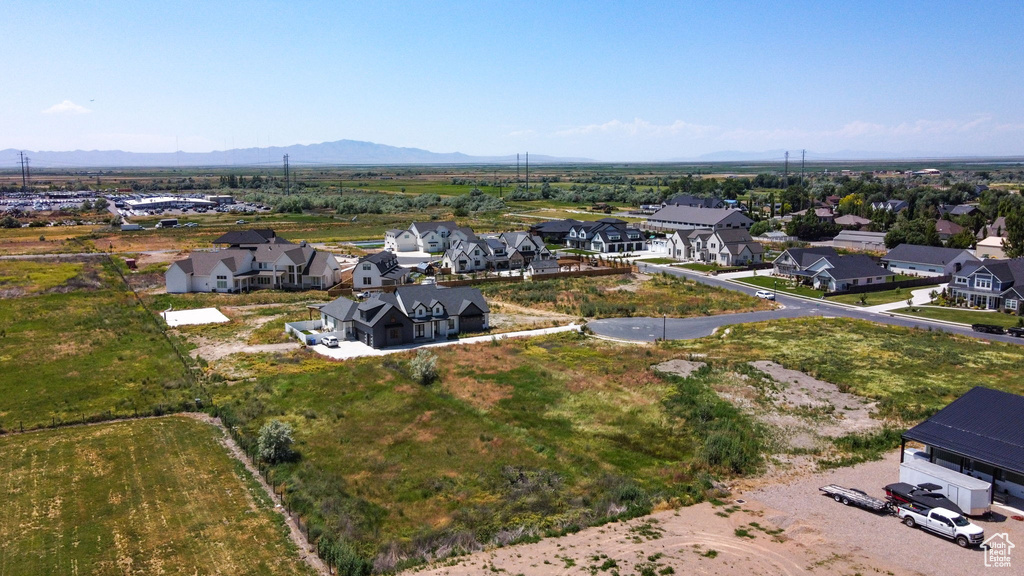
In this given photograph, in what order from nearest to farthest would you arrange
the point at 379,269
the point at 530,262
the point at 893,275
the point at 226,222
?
the point at 379,269
the point at 893,275
the point at 530,262
the point at 226,222

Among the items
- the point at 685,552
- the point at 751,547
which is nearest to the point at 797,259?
the point at 751,547

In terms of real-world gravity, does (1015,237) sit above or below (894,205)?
below

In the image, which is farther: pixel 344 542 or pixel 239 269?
pixel 239 269

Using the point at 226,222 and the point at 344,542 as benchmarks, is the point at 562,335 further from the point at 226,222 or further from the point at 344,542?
the point at 226,222

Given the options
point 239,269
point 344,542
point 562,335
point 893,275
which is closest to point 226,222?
point 239,269

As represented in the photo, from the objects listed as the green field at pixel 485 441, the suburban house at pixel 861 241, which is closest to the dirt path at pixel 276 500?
the green field at pixel 485 441

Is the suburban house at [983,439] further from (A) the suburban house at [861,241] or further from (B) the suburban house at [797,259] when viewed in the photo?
(A) the suburban house at [861,241]

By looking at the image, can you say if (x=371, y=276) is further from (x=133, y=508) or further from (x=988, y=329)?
(x=988, y=329)
